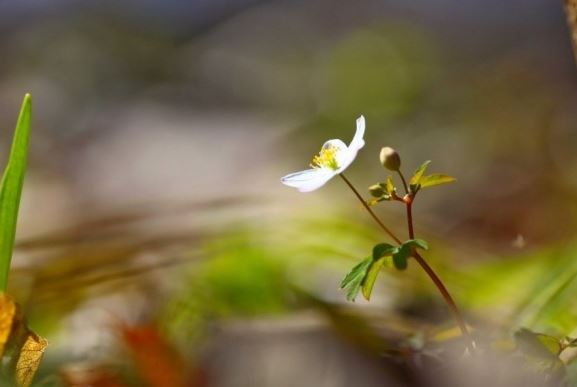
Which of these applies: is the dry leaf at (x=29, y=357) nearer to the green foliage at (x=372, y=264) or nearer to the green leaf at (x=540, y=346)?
the green foliage at (x=372, y=264)

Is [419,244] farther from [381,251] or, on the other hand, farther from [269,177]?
[269,177]

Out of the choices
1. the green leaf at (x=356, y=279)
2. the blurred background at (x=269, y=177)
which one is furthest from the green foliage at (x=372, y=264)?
the blurred background at (x=269, y=177)

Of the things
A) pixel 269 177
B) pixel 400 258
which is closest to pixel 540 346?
pixel 400 258

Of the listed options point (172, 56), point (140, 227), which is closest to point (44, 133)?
point (172, 56)

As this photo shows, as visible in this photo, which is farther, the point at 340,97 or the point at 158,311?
the point at 340,97

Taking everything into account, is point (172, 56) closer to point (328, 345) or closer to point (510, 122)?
point (510, 122)

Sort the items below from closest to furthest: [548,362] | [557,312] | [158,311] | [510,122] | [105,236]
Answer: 1. [548,362]
2. [557,312]
3. [158,311]
4. [105,236]
5. [510,122]

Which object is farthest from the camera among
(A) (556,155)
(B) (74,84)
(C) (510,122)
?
(B) (74,84)
